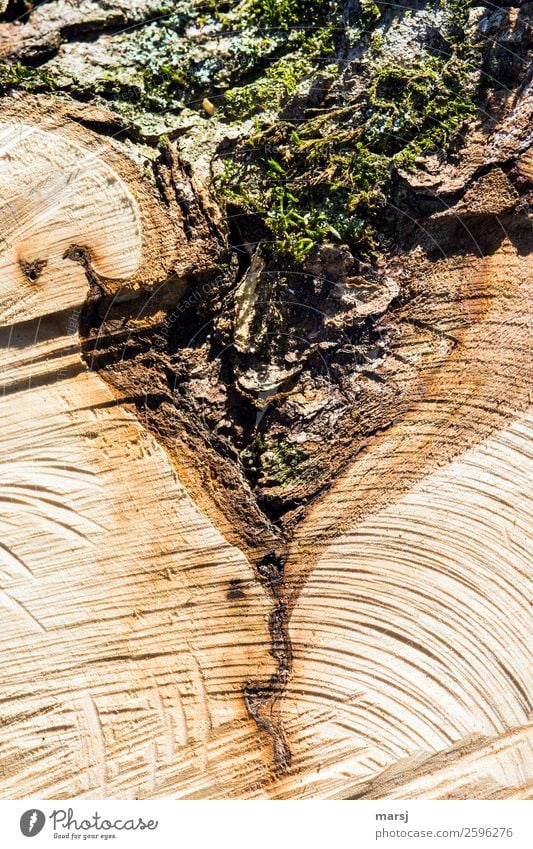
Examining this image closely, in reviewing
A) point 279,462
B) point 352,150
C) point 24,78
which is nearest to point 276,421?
point 279,462

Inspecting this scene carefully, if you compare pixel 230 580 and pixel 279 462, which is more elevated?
pixel 279 462

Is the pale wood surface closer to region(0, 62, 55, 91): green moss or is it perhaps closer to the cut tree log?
the cut tree log

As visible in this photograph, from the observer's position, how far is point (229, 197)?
164 centimetres

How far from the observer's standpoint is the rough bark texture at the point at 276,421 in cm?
148

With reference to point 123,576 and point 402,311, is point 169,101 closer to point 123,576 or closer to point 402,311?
point 402,311

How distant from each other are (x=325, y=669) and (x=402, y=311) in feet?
3.03

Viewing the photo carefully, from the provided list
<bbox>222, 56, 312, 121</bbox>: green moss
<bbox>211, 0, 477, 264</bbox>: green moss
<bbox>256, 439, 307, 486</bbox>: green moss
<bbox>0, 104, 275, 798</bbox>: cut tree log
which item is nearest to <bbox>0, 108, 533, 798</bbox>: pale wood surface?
<bbox>0, 104, 275, 798</bbox>: cut tree log

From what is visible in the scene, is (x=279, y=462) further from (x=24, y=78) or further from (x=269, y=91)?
(x=24, y=78)

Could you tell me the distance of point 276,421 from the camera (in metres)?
1.61

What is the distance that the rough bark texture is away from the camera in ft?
4.84

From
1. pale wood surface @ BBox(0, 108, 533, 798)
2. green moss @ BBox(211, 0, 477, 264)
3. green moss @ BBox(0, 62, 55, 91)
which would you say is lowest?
pale wood surface @ BBox(0, 108, 533, 798)

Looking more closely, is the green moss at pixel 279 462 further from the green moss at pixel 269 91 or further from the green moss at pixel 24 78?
the green moss at pixel 24 78

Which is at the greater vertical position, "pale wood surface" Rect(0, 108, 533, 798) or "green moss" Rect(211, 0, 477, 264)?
"green moss" Rect(211, 0, 477, 264)

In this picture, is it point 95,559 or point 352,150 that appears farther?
point 352,150
